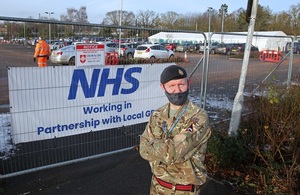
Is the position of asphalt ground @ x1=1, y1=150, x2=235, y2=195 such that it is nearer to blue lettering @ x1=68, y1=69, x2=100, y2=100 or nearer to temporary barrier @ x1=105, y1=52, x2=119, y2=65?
blue lettering @ x1=68, y1=69, x2=100, y2=100

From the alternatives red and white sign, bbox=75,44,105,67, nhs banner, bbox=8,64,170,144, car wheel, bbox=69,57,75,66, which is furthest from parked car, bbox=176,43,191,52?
car wheel, bbox=69,57,75,66

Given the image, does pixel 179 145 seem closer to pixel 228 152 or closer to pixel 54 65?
pixel 228 152

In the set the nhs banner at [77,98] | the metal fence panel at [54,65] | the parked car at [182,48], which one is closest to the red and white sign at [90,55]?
the nhs banner at [77,98]

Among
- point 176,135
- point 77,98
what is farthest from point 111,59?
point 176,135

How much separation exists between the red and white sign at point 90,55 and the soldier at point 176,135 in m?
2.38

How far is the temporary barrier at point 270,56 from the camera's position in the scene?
8.42 meters

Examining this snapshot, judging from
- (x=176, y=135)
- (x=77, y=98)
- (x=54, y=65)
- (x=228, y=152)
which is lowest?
(x=228, y=152)

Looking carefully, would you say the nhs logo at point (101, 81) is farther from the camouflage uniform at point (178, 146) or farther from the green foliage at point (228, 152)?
the camouflage uniform at point (178, 146)

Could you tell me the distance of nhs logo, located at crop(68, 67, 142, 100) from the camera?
410cm

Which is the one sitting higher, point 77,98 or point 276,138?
point 77,98

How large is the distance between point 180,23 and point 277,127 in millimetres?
79946

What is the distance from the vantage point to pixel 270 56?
847 cm

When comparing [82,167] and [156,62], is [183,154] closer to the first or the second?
[82,167]

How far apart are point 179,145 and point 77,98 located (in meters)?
2.73
